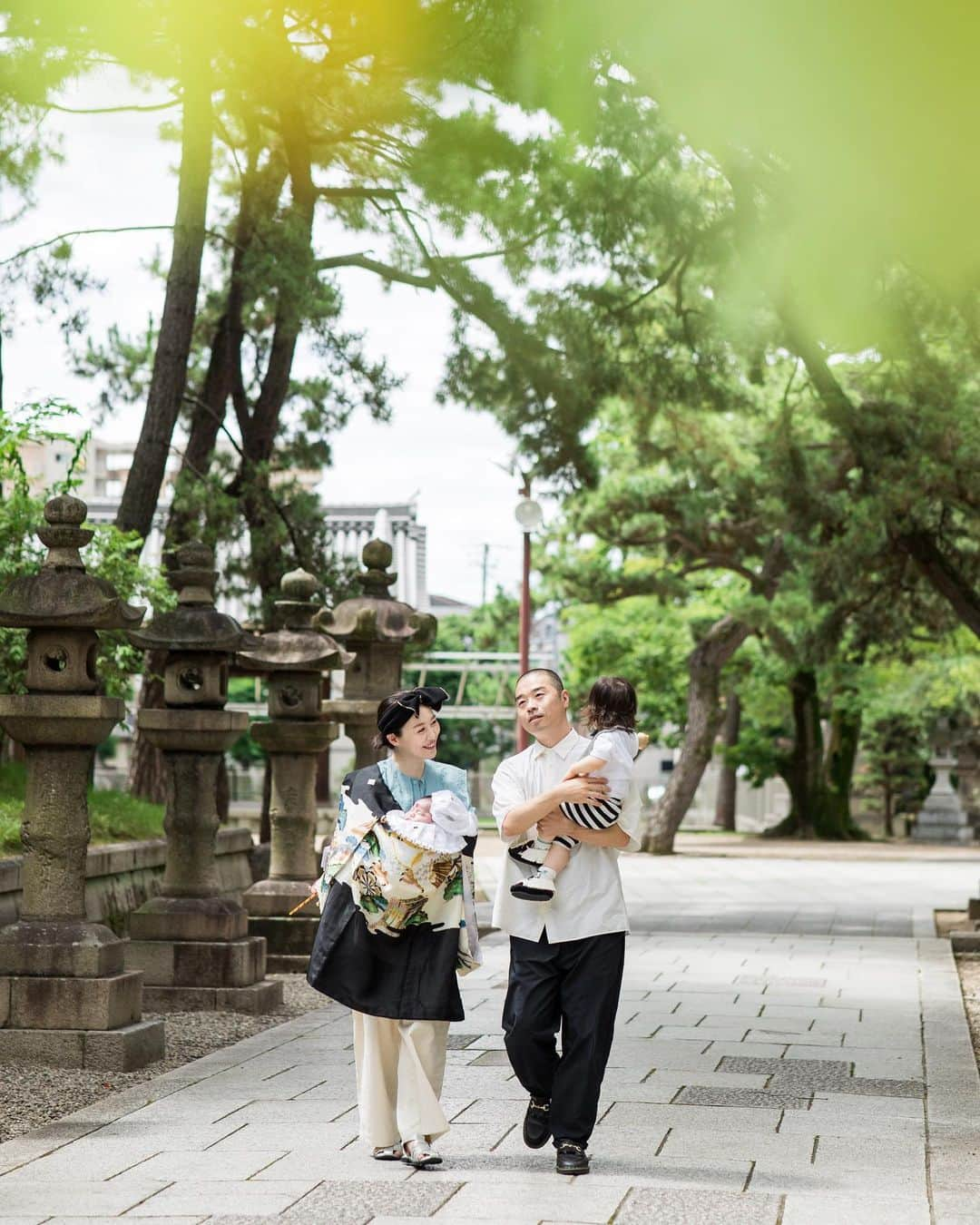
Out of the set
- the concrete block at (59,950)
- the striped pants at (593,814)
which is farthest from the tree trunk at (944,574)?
the striped pants at (593,814)

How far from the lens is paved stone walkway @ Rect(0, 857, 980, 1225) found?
4.68 meters

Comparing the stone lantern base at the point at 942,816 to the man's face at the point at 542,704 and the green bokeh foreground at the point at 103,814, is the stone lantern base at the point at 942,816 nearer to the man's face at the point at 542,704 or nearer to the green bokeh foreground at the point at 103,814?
the green bokeh foreground at the point at 103,814

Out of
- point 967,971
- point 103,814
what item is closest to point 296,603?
point 103,814

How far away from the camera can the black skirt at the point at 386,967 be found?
16.7ft

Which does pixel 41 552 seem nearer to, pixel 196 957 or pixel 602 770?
pixel 196 957

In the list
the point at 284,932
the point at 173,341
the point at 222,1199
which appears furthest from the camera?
the point at 173,341

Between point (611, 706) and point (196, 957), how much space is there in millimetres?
4500

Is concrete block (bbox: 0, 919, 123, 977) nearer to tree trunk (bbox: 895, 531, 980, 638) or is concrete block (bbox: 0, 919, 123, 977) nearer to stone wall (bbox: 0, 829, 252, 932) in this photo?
stone wall (bbox: 0, 829, 252, 932)

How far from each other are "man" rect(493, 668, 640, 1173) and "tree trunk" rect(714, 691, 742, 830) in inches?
1256

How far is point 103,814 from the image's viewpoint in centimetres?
1125

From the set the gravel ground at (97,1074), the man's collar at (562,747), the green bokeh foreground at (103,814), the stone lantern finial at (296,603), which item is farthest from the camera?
the stone lantern finial at (296,603)

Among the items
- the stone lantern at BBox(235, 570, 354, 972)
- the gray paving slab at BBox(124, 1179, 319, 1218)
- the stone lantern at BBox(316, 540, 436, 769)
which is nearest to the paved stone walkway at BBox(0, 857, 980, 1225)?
the gray paving slab at BBox(124, 1179, 319, 1218)

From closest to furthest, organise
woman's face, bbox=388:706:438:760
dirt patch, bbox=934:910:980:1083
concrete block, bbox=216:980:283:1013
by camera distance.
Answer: woman's face, bbox=388:706:438:760 → dirt patch, bbox=934:910:980:1083 → concrete block, bbox=216:980:283:1013

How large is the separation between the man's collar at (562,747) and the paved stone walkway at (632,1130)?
1.32 metres
